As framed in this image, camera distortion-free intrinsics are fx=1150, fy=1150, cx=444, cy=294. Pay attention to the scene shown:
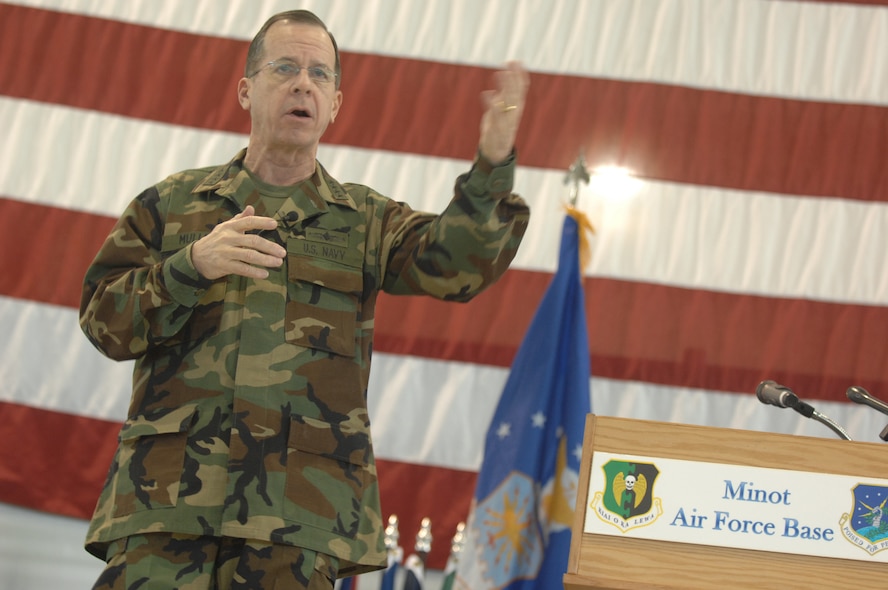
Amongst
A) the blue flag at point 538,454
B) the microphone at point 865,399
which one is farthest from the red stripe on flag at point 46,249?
the microphone at point 865,399

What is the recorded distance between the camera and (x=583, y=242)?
2828 mm

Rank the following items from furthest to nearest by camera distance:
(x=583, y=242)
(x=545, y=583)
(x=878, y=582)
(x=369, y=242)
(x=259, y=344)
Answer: (x=583, y=242)
(x=545, y=583)
(x=369, y=242)
(x=259, y=344)
(x=878, y=582)

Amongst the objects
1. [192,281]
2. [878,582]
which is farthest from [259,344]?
[878,582]

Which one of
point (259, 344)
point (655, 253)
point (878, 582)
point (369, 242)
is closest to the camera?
point (878, 582)

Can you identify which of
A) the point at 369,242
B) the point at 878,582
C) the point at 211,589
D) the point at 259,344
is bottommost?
the point at 211,589

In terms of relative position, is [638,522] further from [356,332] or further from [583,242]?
[583,242]

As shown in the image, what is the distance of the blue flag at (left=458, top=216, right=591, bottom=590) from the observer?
2.62 meters

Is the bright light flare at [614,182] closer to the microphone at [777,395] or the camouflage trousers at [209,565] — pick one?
the microphone at [777,395]

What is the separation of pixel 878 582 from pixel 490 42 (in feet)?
6.73

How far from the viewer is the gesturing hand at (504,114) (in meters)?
1.57

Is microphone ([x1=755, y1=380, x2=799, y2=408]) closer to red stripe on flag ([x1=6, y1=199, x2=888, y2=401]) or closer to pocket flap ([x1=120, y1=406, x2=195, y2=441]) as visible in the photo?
pocket flap ([x1=120, y1=406, x2=195, y2=441])

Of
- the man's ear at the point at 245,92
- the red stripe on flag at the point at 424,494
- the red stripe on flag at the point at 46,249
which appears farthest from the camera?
the red stripe on flag at the point at 46,249

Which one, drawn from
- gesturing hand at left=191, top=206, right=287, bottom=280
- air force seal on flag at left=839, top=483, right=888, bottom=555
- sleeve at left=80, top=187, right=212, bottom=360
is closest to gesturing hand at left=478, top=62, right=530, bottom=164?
gesturing hand at left=191, top=206, right=287, bottom=280

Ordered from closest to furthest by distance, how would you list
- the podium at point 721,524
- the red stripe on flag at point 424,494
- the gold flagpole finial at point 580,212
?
the podium at point 721,524 → the gold flagpole finial at point 580,212 → the red stripe on flag at point 424,494
